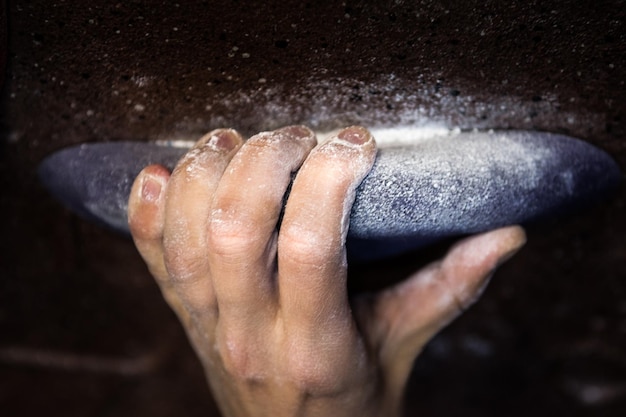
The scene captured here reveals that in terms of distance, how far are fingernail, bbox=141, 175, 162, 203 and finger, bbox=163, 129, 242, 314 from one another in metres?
0.03

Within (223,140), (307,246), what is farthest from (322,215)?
(223,140)

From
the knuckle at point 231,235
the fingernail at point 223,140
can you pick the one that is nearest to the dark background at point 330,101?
the fingernail at point 223,140

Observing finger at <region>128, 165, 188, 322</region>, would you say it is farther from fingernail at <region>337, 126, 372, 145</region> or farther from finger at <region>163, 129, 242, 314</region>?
fingernail at <region>337, 126, 372, 145</region>

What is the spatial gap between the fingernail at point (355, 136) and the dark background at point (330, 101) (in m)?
0.07

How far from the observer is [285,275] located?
23.0 inches

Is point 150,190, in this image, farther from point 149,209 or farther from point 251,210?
point 251,210

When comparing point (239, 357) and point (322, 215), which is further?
point (239, 357)

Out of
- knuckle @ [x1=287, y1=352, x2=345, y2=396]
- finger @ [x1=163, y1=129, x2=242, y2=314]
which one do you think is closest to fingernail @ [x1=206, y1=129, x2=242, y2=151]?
finger @ [x1=163, y1=129, x2=242, y2=314]

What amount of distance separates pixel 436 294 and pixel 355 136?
26 cm

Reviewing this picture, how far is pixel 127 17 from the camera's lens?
1.84ft

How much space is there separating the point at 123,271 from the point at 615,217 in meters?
0.75

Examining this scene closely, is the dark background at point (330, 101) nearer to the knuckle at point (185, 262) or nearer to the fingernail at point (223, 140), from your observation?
the fingernail at point (223, 140)

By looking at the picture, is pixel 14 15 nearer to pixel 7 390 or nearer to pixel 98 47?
pixel 98 47

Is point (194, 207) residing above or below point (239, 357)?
above
